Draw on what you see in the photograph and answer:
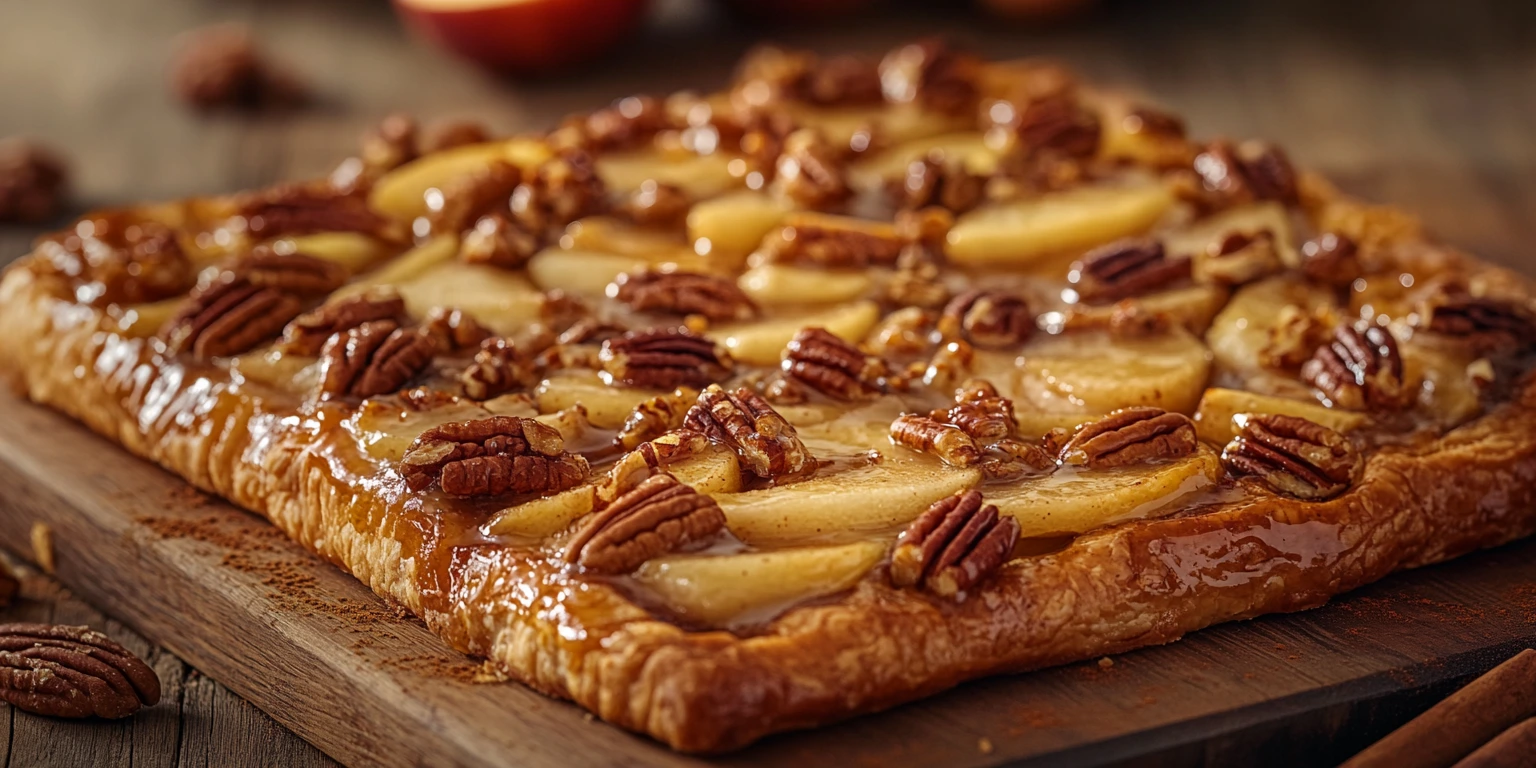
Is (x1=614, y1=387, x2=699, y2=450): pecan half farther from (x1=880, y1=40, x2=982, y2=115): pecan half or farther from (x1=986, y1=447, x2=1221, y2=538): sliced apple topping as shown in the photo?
(x1=880, y1=40, x2=982, y2=115): pecan half

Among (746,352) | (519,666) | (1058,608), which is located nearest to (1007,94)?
→ (746,352)

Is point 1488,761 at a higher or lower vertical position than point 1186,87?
lower

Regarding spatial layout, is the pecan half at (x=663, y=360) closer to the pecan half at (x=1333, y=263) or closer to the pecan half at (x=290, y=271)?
the pecan half at (x=290, y=271)

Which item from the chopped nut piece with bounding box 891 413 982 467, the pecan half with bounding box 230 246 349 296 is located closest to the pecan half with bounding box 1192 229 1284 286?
the chopped nut piece with bounding box 891 413 982 467

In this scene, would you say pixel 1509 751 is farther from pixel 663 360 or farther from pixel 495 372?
pixel 495 372

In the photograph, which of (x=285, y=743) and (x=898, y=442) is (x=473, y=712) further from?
(x=898, y=442)
